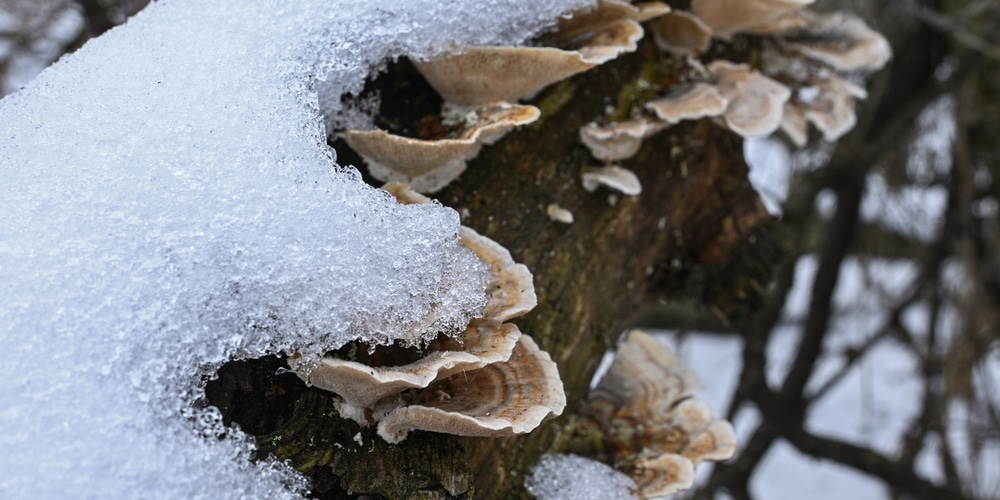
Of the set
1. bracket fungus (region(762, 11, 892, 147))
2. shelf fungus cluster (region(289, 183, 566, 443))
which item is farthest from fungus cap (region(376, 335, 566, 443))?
bracket fungus (region(762, 11, 892, 147))

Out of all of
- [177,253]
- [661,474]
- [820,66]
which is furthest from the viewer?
[820,66]

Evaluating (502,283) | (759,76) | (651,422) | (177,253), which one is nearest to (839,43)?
(759,76)

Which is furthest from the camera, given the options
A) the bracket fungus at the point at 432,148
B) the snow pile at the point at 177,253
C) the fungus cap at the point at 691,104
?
the fungus cap at the point at 691,104

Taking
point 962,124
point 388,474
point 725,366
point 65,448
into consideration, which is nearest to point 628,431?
point 388,474

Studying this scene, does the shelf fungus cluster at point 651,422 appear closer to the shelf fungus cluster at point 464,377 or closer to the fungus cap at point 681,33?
the shelf fungus cluster at point 464,377

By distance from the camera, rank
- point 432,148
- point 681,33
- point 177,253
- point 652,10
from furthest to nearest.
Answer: point 681,33 → point 652,10 → point 432,148 → point 177,253

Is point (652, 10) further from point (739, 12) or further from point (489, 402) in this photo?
point (489, 402)

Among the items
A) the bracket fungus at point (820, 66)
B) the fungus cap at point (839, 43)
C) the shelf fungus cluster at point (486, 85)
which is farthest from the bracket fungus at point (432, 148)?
the fungus cap at point (839, 43)
